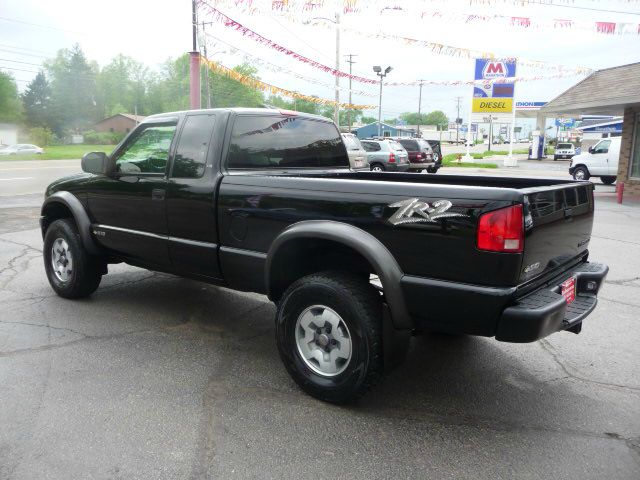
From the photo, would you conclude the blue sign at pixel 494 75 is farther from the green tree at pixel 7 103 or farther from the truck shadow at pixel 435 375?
the green tree at pixel 7 103

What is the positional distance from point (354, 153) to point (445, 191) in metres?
14.5

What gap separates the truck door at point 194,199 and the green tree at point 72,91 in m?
61.4

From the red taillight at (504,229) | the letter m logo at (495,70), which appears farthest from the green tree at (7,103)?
the red taillight at (504,229)

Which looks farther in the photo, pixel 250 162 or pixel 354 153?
pixel 354 153

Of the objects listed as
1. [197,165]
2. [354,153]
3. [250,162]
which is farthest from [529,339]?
[354,153]

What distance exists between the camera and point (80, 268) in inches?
198

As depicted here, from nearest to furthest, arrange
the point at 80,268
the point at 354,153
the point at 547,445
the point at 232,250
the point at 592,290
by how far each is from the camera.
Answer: the point at 547,445 < the point at 592,290 < the point at 232,250 < the point at 80,268 < the point at 354,153

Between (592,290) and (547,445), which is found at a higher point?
(592,290)

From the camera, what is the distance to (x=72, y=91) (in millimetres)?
68438

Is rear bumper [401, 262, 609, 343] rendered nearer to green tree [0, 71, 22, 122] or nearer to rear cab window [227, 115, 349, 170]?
rear cab window [227, 115, 349, 170]

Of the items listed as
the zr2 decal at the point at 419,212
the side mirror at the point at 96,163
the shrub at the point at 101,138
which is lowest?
the zr2 decal at the point at 419,212

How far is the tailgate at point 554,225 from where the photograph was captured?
2.73 metres

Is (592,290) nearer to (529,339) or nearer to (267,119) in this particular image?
(529,339)

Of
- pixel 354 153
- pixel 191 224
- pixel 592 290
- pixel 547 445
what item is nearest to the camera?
pixel 547 445
